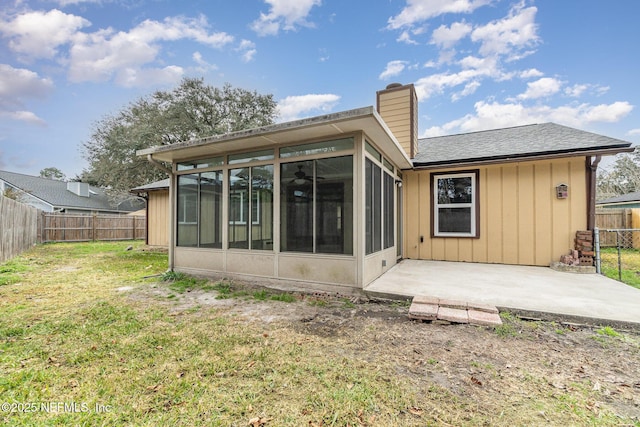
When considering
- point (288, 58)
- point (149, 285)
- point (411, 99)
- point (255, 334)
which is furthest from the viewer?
point (288, 58)

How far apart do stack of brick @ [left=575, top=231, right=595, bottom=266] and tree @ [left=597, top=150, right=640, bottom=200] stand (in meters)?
23.8

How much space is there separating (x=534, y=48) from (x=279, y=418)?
10962mm

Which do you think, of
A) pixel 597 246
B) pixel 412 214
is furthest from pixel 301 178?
pixel 597 246

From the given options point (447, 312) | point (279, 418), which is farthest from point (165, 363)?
point (447, 312)

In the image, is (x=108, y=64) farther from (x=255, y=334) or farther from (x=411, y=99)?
(x=255, y=334)

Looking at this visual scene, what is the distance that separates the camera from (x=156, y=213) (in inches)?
439

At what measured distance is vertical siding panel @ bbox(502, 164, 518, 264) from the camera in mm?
5992

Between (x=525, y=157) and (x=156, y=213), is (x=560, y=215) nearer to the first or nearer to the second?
(x=525, y=157)

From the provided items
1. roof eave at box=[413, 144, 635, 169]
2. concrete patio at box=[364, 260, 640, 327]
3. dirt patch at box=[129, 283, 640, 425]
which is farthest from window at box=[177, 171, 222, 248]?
roof eave at box=[413, 144, 635, 169]

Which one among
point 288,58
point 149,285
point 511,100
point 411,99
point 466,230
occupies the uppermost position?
point 288,58

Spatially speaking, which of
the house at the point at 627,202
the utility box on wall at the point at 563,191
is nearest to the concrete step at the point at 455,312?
the utility box on wall at the point at 563,191

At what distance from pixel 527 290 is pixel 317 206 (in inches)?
131

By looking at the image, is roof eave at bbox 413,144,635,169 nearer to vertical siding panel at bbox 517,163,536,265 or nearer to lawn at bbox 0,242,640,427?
vertical siding panel at bbox 517,163,536,265

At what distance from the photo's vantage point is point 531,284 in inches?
172
